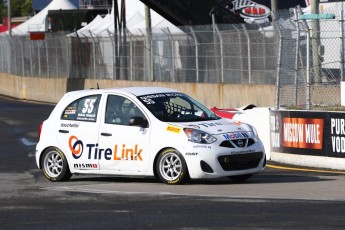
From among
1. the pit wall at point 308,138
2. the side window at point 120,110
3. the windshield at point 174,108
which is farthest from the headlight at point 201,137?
the pit wall at point 308,138

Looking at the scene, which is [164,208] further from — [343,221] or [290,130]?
[290,130]

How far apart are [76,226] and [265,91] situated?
19891mm

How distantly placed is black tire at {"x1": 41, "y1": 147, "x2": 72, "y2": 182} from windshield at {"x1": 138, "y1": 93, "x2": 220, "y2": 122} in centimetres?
166

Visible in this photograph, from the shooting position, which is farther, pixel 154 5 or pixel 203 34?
pixel 154 5

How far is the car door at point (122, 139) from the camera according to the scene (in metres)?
15.1

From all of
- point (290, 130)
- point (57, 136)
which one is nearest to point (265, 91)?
point (290, 130)

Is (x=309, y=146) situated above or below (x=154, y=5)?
below

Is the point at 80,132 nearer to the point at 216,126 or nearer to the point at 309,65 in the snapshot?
the point at 216,126

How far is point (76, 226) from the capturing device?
1096 centimetres

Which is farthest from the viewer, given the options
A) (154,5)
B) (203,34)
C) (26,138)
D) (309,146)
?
(154,5)

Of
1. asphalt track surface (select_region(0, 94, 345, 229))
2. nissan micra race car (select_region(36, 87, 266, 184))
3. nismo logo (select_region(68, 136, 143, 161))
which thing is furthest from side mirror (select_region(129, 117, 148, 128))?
asphalt track surface (select_region(0, 94, 345, 229))

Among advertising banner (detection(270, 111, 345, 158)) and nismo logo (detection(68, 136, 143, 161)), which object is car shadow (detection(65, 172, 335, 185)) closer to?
nismo logo (detection(68, 136, 143, 161))

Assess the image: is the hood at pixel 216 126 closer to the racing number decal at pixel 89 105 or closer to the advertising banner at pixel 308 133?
the racing number decal at pixel 89 105

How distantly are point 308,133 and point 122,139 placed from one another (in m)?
3.94
